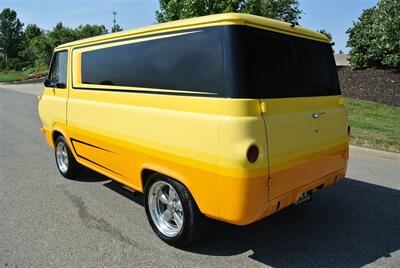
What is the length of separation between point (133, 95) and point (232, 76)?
1.42m

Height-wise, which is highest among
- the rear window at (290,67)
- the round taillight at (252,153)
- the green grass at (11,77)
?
the green grass at (11,77)

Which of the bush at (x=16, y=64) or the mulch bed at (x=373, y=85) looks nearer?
the mulch bed at (x=373, y=85)

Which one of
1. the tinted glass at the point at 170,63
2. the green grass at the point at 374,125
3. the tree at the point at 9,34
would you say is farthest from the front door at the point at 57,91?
the tree at the point at 9,34

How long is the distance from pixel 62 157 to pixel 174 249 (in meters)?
3.39

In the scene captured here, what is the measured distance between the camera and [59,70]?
19.7ft

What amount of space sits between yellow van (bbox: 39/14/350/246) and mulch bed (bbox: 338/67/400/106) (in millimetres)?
11010

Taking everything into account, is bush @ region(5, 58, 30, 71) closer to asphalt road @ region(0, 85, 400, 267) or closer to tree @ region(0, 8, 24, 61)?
tree @ region(0, 8, 24, 61)

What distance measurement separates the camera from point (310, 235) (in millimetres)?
4133

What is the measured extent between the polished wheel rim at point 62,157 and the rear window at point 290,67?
401 cm

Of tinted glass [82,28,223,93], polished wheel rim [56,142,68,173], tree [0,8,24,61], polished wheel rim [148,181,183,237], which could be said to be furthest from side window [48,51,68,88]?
tree [0,8,24,61]

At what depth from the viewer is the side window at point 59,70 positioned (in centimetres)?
577

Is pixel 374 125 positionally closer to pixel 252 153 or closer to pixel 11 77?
pixel 252 153

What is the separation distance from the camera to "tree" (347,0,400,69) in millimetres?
15568

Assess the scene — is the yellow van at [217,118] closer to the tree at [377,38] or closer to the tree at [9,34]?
the tree at [377,38]
